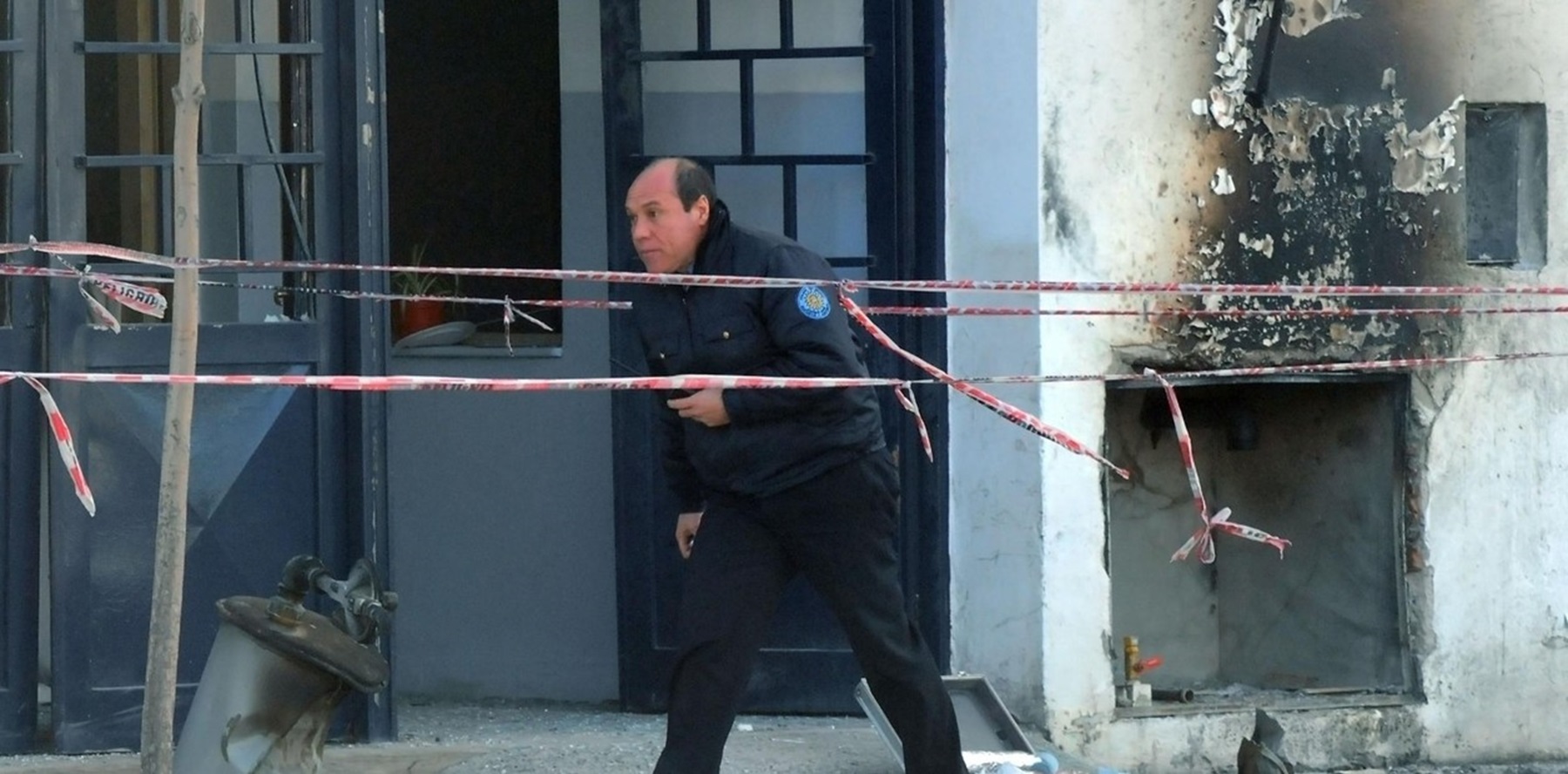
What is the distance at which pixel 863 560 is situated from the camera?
15.7 ft

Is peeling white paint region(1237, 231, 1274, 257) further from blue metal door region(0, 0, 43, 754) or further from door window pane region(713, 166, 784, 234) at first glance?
blue metal door region(0, 0, 43, 754)

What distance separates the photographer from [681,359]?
15.8 feet

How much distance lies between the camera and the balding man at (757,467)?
4.72 meters

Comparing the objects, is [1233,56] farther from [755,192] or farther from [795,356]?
[795,356]

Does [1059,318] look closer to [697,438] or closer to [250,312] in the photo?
[697,438]

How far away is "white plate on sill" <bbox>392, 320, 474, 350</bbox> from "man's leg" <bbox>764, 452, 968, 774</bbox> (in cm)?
253

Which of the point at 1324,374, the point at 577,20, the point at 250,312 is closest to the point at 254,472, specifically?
the point at 250,312

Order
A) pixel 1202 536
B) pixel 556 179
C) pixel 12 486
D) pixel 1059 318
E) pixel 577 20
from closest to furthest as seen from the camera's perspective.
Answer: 1. pixel 1202 536
2. pixel 12 486
3. pixel 1059 318
4. pixel 577 20
5. pixel 556 179

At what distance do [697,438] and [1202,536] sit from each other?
1186 mm

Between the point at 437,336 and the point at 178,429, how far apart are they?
2648 millimetres

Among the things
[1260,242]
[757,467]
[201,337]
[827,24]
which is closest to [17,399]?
[201,337]

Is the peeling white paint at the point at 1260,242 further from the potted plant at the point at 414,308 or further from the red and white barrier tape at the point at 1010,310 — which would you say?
the potted plant at the point at 414,308

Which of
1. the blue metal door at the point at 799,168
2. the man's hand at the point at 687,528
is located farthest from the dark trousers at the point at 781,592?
the blue metal door at the point at 799,168

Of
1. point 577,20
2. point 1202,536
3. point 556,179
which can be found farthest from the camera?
point 556,179
